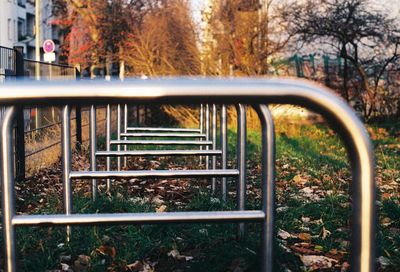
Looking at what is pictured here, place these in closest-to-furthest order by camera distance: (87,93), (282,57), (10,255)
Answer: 1. (87,93)
2. (10,255)
3. (282,57)

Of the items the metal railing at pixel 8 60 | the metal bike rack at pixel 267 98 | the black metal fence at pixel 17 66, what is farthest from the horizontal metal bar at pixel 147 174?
the metal railing at pixel 8 60

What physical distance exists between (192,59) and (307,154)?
5.62m

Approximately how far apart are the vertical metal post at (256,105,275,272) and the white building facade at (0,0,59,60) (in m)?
33.1

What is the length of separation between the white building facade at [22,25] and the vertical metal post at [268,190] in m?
33.1

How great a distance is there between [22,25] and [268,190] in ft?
130

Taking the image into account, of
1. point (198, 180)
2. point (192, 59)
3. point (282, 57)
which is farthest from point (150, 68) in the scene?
point (198, 180)

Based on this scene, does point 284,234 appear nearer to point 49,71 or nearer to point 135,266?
point 135,266

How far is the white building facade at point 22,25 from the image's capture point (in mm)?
36156

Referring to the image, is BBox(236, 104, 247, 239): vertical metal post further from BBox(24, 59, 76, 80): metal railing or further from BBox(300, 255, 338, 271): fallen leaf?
BBox(24, 59, 76, 80): metal railing

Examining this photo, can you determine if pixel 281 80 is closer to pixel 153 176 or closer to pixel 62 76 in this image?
pixel 153 176

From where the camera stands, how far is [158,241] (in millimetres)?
3385

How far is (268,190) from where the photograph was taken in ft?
7.25

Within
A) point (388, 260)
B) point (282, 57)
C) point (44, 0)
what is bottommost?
point (388, 260)

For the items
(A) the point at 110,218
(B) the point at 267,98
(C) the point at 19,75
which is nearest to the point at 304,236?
(A) the point at 110,218
